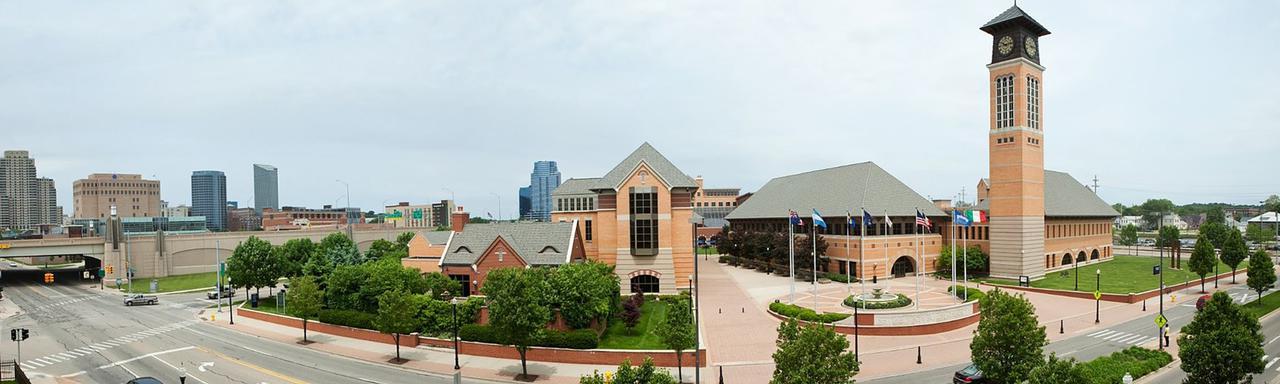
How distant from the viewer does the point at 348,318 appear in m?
42.8

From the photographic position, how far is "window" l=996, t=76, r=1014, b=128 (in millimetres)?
65438

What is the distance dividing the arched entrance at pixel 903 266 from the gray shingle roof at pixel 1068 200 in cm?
1221

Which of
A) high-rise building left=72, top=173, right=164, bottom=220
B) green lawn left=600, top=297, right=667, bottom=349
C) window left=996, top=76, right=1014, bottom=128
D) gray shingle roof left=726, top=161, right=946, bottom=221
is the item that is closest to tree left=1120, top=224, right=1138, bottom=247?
gray shingle roof left=726, top=161, right=946, bottom=221

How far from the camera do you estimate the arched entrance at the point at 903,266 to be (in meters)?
70.0

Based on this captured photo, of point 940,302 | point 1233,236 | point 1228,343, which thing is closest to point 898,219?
point 940,302

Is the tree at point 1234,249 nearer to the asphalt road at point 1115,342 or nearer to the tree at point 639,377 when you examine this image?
the asphalt road at point 1115,342

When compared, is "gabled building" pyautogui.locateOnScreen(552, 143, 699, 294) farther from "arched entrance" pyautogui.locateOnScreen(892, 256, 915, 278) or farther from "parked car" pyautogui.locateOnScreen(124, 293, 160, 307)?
"parked car" pyautogui.locateOnScreen(124, 293, 160, 307)

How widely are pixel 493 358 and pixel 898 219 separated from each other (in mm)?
49852

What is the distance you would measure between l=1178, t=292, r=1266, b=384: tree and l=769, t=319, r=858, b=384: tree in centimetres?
1329

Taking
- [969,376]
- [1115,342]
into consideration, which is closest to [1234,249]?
[1115,342]

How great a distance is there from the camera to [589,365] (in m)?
34.4

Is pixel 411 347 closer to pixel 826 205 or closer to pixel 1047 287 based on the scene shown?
pixel 826 205

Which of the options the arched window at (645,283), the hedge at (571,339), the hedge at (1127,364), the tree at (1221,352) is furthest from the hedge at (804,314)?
the tree at (1221,352)

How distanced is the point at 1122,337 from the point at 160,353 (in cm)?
5966
